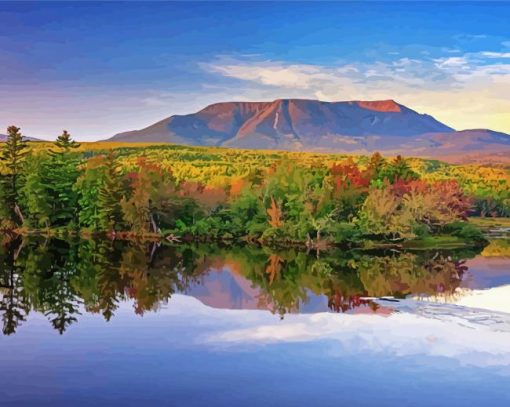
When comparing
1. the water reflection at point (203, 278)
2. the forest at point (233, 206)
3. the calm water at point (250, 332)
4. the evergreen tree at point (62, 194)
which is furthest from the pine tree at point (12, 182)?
the calm water at point (250, 332)

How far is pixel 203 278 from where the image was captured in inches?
1645

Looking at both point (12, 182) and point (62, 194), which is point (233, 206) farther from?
point (12, 182)

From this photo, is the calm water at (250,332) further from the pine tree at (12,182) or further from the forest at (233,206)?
the pine tree at (12,182)

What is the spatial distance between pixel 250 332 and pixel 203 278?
14.5m

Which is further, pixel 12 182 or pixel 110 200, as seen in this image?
pixel 12 182

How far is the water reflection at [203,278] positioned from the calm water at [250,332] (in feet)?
0.36

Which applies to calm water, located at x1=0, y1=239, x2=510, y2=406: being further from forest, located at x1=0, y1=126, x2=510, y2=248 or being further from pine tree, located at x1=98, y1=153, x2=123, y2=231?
pine tree, located at x1=98, y1=153, x2=123, y2=231

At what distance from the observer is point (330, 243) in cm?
5894

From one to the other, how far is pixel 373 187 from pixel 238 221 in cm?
1237

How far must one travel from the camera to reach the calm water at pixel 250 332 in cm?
1995

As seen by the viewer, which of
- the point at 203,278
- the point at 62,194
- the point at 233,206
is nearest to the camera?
the point at 203,278

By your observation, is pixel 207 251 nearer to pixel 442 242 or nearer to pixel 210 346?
pixel 442 242

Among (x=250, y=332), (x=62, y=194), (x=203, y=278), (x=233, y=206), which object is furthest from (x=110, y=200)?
(x=250, y=332)

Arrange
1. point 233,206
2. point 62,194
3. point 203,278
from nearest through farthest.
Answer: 1. point 203,278
2. point 233,206
3. point 62,194
